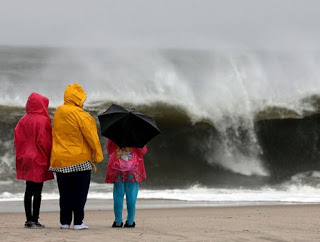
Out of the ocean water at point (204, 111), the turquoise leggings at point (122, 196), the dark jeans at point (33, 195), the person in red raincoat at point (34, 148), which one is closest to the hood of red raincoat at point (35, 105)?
the person in red raincoat at point (34, 148)

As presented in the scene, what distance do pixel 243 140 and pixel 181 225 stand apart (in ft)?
27.7

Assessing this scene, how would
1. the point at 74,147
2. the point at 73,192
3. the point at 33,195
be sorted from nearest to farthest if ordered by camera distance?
1. the point at 74,147
2. the point at 73,192
3. the point at 33,195

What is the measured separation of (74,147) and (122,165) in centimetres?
54

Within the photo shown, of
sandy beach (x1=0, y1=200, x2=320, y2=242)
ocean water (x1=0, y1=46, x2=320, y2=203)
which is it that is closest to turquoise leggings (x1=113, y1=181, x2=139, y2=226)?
sandy beach (x1=0, y1=200, x2=320, y2=242)

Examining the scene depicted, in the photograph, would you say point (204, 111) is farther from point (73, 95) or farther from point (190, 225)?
point (73, 95)

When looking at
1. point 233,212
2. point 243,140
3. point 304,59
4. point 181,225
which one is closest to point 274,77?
point 304,59

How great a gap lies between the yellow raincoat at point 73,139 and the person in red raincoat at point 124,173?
1.20ft

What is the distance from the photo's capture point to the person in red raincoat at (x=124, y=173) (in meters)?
6.50

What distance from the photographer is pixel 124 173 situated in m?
6.51

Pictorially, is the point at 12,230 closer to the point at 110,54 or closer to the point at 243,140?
the point at 243,140

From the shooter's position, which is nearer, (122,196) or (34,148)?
(34,148)

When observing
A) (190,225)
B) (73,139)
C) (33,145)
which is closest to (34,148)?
(33,145)

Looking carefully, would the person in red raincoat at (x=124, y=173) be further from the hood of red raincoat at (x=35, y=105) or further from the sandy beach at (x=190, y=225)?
the hood of red raincoat at (x=35, y=105)

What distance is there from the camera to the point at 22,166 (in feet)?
20.5
